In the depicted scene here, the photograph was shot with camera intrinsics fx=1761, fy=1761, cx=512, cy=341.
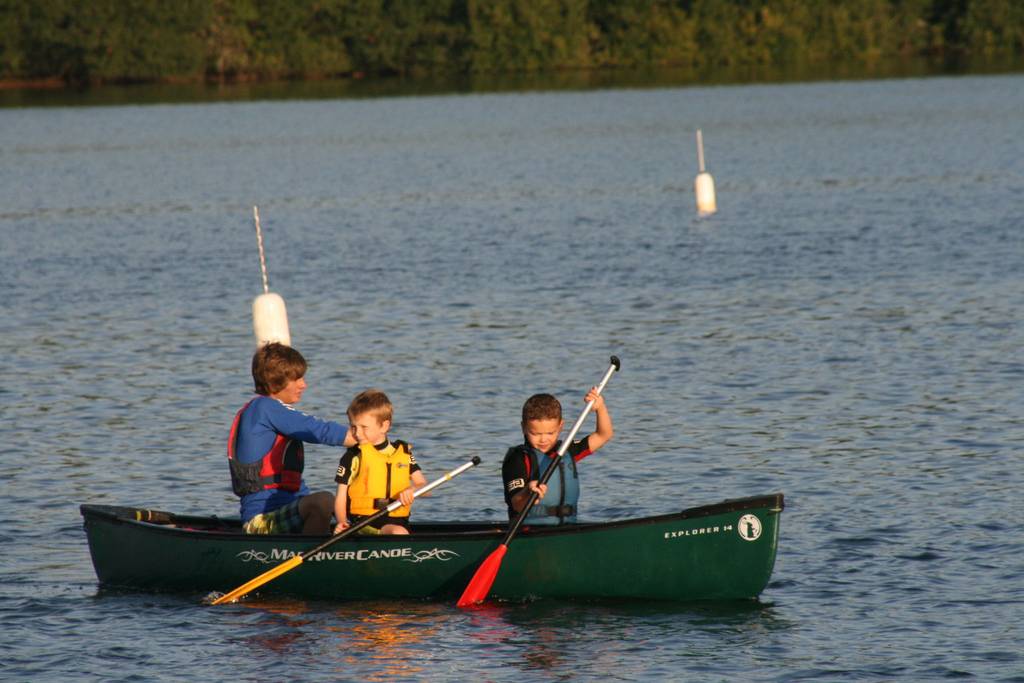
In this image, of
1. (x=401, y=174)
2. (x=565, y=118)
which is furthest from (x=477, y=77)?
(x=401, y=174)

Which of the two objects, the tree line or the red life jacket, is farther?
the tree line

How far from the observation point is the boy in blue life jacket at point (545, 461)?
11.1 metres

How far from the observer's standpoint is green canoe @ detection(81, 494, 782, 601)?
1091cm

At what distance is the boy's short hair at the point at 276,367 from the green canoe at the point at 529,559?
0.98 metres

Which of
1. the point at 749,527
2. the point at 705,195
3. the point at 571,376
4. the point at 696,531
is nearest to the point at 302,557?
the point at 696,531

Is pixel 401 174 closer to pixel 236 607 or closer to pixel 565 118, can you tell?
pixel 565 118

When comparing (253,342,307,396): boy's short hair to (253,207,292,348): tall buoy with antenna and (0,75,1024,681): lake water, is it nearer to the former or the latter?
(0,75,1024,681): lake water

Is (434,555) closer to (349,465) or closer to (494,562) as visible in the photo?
(494,562)

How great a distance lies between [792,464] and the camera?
15.0 metres

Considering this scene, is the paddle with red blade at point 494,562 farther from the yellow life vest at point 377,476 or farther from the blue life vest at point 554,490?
the yellow life vest at point 377,476

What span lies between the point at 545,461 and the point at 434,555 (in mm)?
928

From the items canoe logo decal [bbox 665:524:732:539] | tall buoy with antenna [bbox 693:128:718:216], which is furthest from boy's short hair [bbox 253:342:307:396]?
tall buoy with antenna [bbox 693:128:718:216]

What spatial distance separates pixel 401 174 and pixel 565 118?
22874 mm

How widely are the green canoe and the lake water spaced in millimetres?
159
